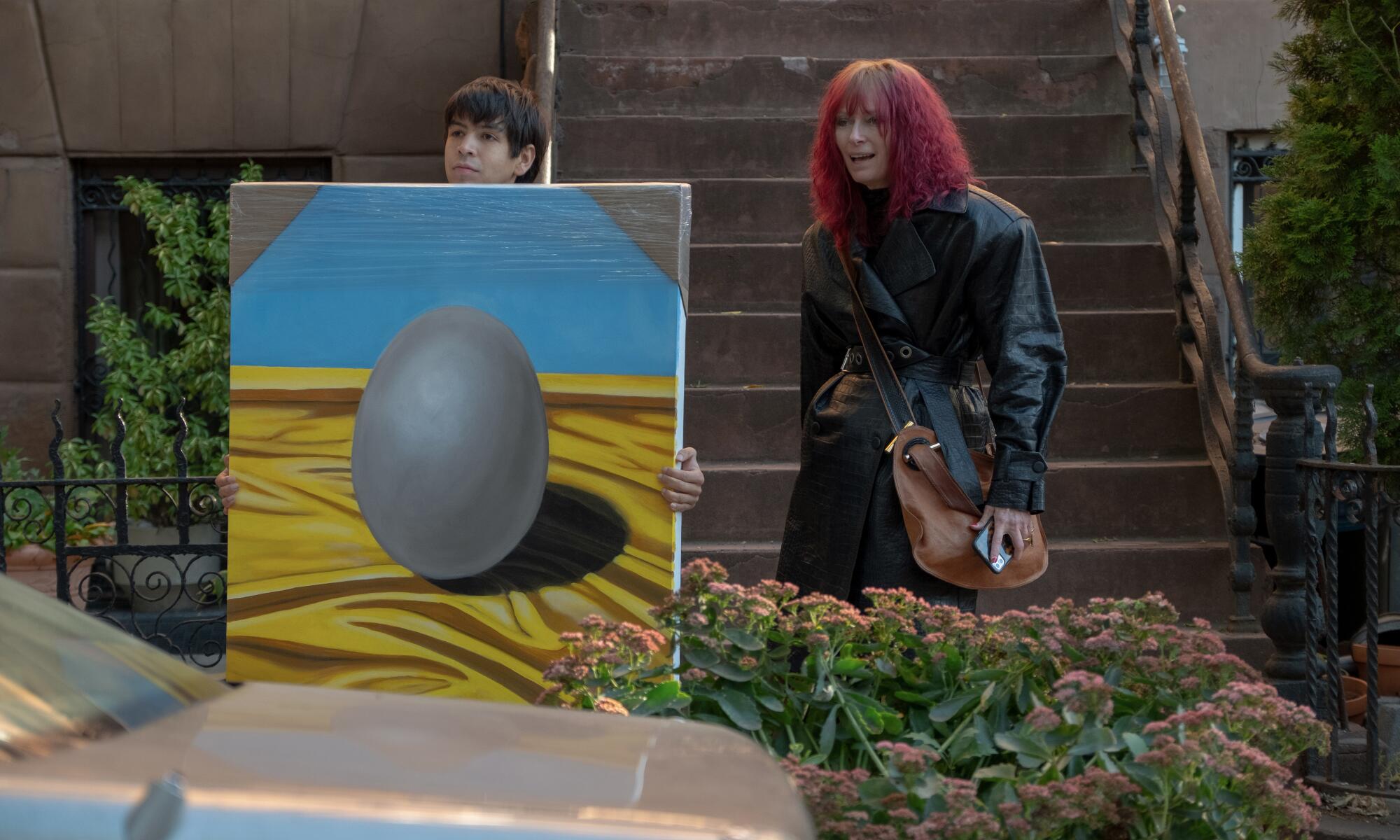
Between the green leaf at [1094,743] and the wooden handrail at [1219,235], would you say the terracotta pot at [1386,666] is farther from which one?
the green leaf at [1094,743]

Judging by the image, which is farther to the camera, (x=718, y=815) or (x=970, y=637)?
(x=970, y=637)

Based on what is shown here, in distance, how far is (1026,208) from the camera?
21.6ft

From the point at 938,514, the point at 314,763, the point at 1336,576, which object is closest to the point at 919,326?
the point at 938,514

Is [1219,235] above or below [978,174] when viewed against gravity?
below

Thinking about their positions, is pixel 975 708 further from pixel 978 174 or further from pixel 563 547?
pixel 978 174

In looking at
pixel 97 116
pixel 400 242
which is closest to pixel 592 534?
pixel 400 242

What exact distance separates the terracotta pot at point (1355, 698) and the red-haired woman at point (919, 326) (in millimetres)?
2417

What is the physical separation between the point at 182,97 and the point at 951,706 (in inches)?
291

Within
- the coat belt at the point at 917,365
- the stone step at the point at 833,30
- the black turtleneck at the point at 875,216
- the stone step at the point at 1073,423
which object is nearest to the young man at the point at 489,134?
the coat belt at the point at 917,365

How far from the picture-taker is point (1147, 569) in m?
5.31

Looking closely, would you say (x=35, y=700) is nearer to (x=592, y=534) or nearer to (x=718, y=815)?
(x=718, y=815)

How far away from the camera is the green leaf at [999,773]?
66.1 inches

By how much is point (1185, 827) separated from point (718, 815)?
0.84 metres

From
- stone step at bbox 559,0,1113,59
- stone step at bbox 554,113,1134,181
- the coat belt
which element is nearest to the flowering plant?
the coat belt
